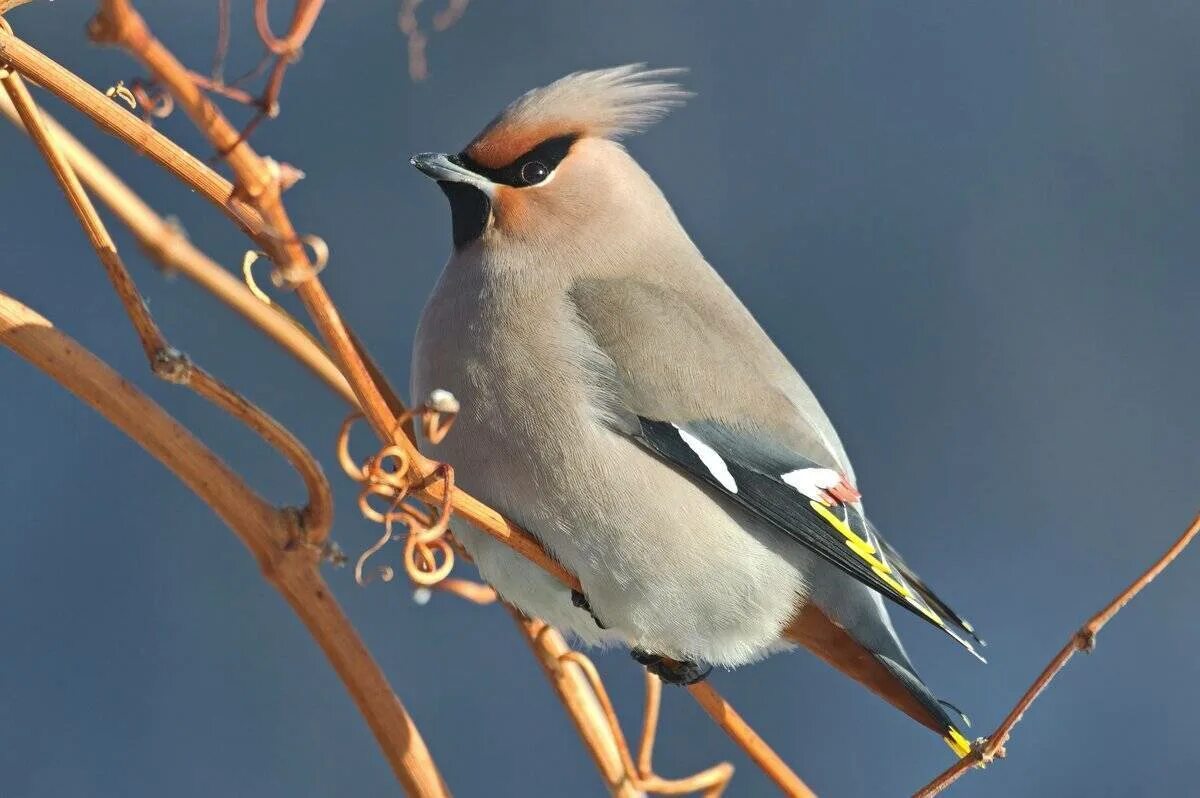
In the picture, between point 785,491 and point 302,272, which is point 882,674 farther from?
point 302,272

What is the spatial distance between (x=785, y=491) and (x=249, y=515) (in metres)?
0.73

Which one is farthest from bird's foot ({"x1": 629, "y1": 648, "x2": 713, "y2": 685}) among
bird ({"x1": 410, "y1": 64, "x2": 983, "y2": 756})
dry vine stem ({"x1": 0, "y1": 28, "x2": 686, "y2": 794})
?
dry vine stem ({"x1": 0, "y1": 28, "x2": 686, "y2": 794})

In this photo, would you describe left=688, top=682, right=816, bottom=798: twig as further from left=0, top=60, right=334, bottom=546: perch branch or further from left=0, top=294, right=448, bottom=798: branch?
left=0, top=60, right=334, bottom=546: perch branch

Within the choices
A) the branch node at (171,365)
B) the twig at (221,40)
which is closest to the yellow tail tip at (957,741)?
Answer: the branch node at (171,365)

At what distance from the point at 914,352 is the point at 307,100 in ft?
4.02

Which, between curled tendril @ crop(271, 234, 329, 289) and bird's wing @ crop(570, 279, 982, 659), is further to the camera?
bird's wing @ crop(570, 279, 982, 659)

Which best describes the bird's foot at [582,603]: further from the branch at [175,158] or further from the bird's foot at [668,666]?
the branch at [175,158]

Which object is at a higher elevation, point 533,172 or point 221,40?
point 221,40

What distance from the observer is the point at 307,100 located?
3088mm

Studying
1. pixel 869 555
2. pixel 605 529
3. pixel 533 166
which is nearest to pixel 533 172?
pixel 533 166

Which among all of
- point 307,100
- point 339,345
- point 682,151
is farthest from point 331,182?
point 339,345

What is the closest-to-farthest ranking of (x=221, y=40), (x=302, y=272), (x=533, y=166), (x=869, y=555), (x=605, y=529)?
(x=221, y=40) → (x=302, y=272) → (x=605, y=529) → (x=869, y=555) → (x=533, y=166)

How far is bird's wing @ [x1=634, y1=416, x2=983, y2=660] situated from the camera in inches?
70.9

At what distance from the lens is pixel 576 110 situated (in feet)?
6.18
